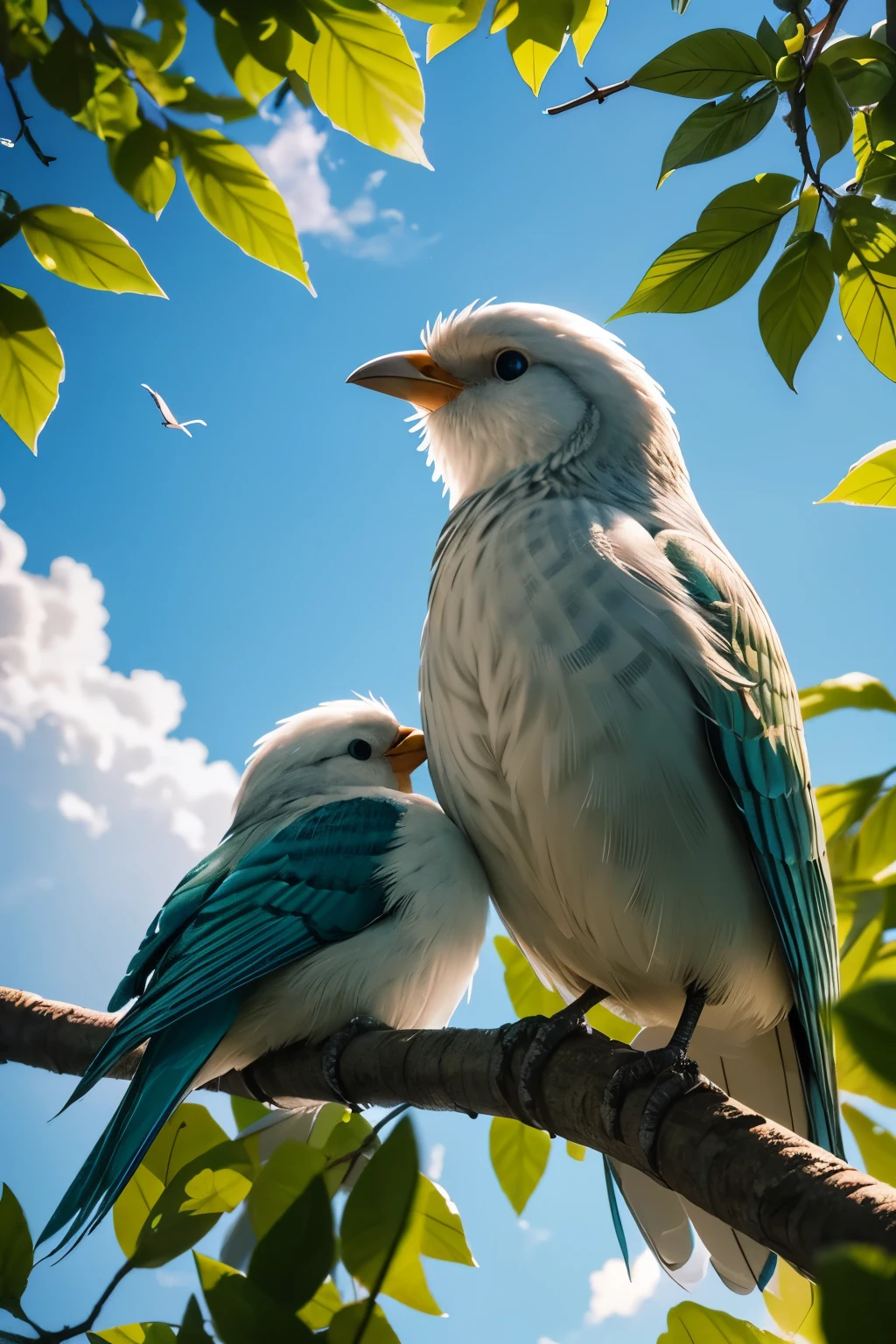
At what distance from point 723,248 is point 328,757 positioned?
33.9 inches

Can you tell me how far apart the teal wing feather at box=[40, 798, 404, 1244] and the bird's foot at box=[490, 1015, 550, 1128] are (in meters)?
0.24

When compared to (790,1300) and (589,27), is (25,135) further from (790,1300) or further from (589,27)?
(790,1300)

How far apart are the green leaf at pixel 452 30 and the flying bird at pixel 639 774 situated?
1.55 ft

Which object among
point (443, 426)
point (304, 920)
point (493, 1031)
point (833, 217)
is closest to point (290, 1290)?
point (493, 1031)

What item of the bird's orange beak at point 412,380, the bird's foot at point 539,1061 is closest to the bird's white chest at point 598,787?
the bird's foot at point 539,1061

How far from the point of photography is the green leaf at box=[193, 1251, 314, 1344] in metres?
0.52

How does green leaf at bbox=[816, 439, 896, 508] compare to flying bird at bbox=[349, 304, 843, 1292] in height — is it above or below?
above

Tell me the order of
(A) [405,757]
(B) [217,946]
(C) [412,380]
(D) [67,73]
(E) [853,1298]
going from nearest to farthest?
(E) [853,1298] → (D) [67,73] → (B) [217,946] → (C) [412,380] → (A) [405,757]

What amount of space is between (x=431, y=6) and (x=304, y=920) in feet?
2.88

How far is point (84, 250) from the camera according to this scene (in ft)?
2.92

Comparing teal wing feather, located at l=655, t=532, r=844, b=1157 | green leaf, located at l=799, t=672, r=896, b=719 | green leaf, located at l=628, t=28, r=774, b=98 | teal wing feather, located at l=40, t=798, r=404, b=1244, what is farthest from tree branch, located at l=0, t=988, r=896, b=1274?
green leaf, located at l=628, t=28, r=774, b=98

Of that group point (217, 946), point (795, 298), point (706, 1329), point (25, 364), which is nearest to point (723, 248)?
point (795, 298)

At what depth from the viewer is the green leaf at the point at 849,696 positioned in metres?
1.17

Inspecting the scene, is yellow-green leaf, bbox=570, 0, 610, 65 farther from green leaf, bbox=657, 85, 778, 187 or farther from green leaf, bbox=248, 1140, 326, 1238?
green leaf, bbox=248, 1140, 326, 1238
